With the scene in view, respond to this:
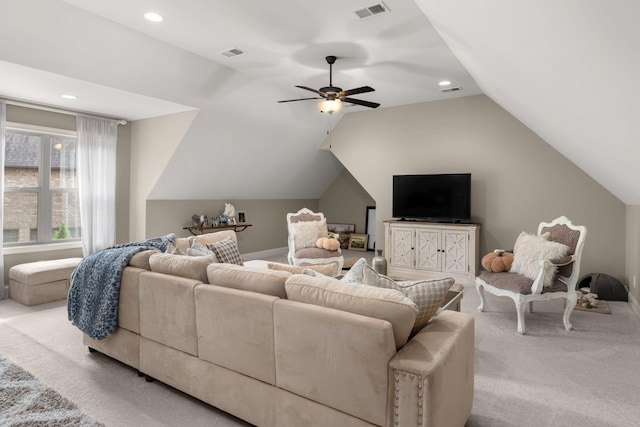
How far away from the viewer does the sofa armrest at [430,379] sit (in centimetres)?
151

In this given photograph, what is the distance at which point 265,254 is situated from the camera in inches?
313

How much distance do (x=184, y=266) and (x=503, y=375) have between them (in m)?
2.37

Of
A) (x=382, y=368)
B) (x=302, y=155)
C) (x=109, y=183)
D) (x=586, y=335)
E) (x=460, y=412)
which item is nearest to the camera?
(x=382, y=368)

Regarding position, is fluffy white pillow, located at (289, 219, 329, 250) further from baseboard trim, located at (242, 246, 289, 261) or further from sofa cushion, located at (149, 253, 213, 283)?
sofa cushion, located at (149, 253, 213, 283)

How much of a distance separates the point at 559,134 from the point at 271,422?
3.91 meters

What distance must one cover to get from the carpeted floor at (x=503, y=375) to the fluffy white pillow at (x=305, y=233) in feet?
8.43

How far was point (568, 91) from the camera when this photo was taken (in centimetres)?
240

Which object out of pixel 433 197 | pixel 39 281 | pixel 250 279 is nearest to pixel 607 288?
pixel 433 197

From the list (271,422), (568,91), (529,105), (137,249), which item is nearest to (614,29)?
(568,91)

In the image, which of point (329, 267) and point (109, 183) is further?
point (109, 183)

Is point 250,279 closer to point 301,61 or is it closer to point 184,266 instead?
point 184,266

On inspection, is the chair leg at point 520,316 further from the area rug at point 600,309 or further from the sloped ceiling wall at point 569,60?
the sloped ceiling wall at point 569,60

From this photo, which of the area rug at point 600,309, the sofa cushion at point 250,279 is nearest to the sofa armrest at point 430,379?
the sofa cushion at point 250,279

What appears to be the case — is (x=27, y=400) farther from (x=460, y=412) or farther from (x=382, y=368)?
(x=460, y=412)
